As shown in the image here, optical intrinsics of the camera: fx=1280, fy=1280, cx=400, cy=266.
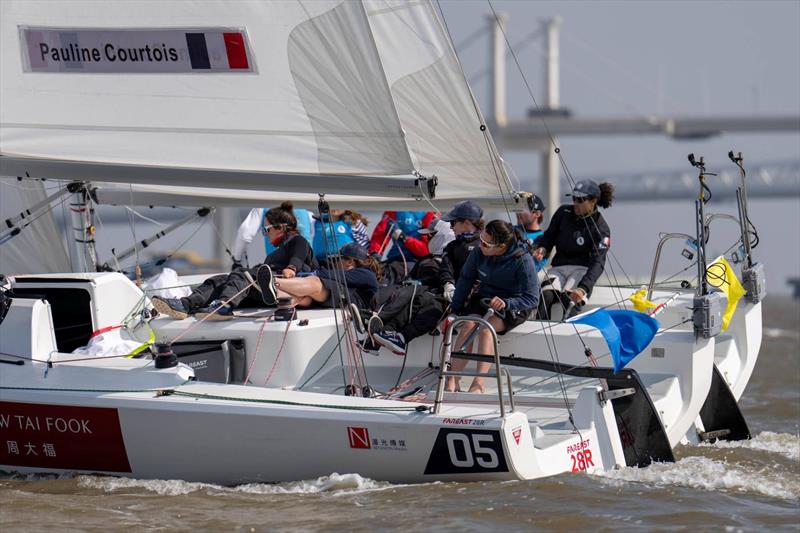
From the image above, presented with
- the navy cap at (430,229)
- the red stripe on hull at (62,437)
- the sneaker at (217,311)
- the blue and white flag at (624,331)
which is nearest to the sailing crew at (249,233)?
the navy cap at (430,229)

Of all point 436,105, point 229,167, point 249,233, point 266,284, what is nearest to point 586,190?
point 436,105

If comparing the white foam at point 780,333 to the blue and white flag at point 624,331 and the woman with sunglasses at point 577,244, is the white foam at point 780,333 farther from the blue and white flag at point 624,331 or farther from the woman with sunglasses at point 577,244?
the blue and white flag at point 624,331

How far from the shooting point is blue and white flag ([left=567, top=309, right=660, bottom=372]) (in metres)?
5.20

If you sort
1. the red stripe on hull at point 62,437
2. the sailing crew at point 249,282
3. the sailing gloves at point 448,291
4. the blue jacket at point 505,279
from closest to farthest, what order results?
the red stripe on hull at point 62,437 < the blue jacket at point 505,279 < the sailing crew at point 249,282 < the sailing gloves at point 448,291

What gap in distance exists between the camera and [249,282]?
6.18m

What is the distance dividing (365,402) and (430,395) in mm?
693

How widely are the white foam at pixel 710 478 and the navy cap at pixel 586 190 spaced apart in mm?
1796

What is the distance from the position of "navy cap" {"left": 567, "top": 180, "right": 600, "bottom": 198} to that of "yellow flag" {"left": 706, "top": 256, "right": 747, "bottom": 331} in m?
0.72

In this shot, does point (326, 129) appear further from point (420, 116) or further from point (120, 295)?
point (120, 295)

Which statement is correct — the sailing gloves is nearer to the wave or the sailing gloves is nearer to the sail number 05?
the wave

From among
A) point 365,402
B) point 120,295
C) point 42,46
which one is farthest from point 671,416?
point 42,46

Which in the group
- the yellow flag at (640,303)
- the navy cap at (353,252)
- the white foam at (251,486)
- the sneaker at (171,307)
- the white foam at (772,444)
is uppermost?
the navy cap at (353,252)

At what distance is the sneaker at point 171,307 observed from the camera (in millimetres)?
5848

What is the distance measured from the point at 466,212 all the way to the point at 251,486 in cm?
197
